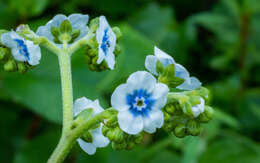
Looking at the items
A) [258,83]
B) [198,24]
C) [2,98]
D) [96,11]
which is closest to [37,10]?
[2,98]

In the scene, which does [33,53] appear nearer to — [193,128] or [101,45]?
Answer: [101,45]

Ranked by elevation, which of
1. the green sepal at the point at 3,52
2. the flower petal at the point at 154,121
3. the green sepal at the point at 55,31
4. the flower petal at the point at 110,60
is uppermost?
the green sepal at the point at 55,31

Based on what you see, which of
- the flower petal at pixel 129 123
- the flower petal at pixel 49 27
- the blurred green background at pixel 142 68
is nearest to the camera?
the flower petal at pixel 129 123

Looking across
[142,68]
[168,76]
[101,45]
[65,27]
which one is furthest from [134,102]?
[142,68]

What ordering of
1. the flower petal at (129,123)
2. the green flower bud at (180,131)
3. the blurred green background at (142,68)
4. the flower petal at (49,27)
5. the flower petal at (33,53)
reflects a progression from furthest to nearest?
1. the blurred green background at (142,68)
2. the flower petal at (49,27)
3. the flower petal at (33,53)
4. the green flower bud at (180,131)
5. the flower petal at (129,123)

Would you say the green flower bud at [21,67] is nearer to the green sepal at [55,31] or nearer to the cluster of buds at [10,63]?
the cluster of buds at [10,63]

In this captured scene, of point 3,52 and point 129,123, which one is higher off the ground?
point 3,52

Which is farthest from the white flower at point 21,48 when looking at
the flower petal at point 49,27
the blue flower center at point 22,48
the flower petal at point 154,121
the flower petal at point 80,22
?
the flower petal at point 154,121
